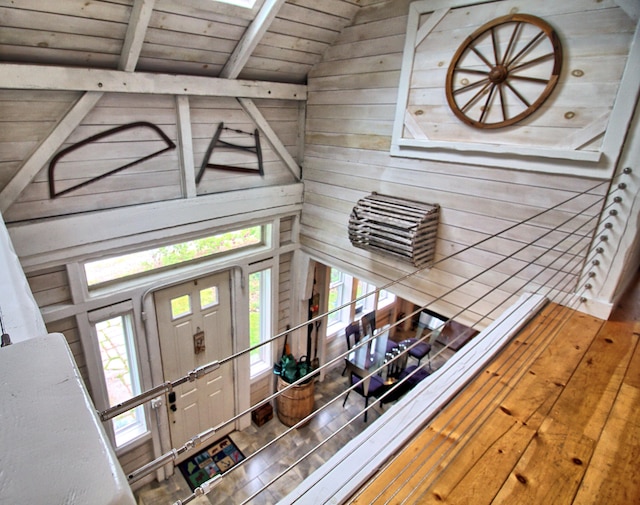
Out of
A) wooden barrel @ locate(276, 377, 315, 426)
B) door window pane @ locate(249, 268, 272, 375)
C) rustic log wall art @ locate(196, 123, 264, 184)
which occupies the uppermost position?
rustic log wall art @ locate(196, 123, 264, 184)

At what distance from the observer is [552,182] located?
7.37 feet

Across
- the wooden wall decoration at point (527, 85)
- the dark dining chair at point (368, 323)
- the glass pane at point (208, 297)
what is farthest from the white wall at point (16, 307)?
the dark dining chair at point (368, 323)

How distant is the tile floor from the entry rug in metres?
0.07

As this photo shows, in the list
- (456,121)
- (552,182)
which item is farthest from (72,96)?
(552,182)

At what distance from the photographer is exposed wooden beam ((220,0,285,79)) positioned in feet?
8.10

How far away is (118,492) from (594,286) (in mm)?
2687

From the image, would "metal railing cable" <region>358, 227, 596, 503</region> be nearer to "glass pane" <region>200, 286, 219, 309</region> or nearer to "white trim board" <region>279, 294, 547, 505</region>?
"white trim board" <region>279, 294, 547, 505</region>

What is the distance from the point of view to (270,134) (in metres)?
3.47

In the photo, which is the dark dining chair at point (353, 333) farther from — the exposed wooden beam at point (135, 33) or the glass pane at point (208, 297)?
the exposed wooden beam at point (135, 33)

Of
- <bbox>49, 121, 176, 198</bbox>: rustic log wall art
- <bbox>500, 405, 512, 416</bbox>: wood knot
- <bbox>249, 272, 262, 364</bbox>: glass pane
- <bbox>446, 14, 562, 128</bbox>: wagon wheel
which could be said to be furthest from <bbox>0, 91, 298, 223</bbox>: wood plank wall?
<bbox>500, 405, 512, 416</bbox>: wood knot

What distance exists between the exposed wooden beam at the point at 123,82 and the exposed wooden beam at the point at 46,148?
4.1 inches

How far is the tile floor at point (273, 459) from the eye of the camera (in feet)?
11.1

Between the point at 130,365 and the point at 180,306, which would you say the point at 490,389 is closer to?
the point at 180,306

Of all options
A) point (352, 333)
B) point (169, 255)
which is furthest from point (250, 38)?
point (352, 333)
